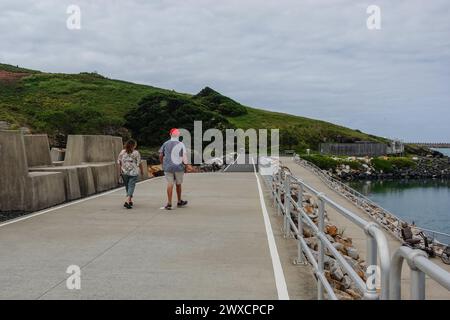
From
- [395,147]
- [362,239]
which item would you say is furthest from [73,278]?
[395,147]

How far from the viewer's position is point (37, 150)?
18.2 metres

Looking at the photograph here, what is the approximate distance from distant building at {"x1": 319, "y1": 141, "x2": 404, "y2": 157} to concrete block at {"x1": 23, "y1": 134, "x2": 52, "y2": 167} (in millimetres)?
88300

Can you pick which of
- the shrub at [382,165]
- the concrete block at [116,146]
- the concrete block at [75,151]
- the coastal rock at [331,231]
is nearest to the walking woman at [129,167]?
the concrete block at [75,151]

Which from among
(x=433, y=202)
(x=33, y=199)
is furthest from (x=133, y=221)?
(x=433, y=202)

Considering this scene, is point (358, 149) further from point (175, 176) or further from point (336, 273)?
point (336, 273)

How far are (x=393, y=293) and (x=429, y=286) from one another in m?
12.2

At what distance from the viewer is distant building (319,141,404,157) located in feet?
343

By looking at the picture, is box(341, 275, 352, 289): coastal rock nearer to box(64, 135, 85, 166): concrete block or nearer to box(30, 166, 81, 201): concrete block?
box(30, 166, 81, 201): concrete block

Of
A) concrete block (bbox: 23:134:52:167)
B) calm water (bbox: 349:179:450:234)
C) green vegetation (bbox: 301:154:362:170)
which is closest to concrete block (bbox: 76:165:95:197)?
concrete block (bbox: 23:134:52:167)

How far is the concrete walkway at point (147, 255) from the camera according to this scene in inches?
262

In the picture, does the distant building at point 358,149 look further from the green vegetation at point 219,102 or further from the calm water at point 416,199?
the green vegetation at point 219,102

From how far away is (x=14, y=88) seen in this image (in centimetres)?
10750

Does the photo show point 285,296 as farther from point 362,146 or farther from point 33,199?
point 362,146

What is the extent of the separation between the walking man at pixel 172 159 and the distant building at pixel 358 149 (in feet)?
298
